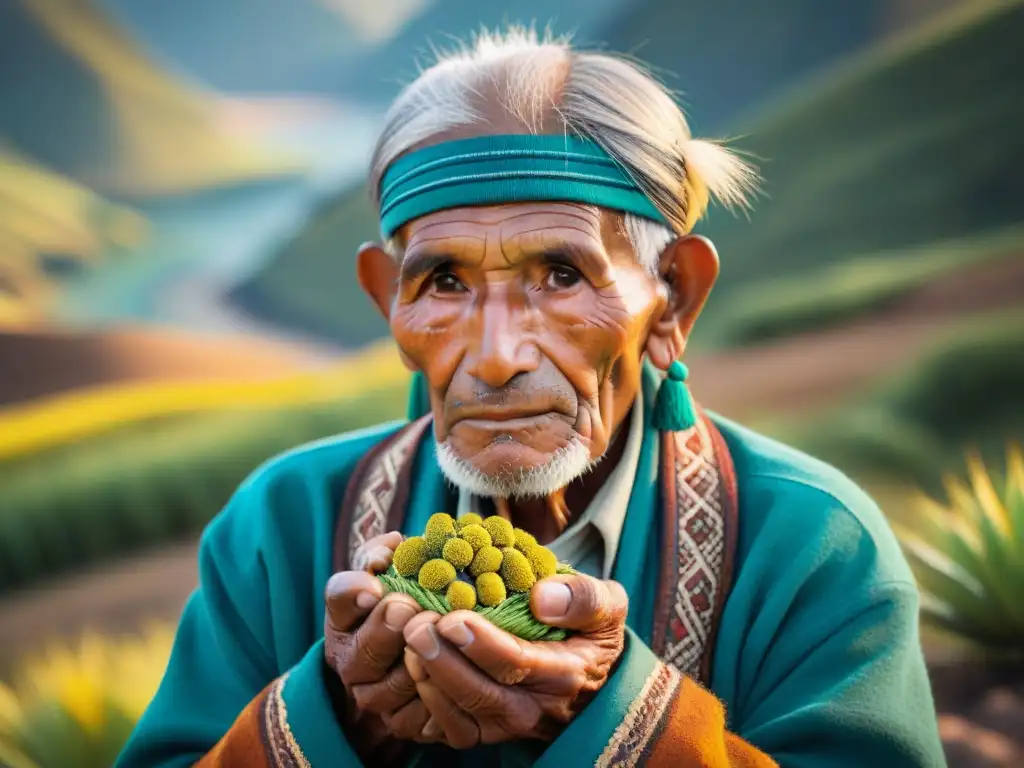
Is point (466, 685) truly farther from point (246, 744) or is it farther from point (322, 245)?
point (322, 245)

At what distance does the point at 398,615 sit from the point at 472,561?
0.16m

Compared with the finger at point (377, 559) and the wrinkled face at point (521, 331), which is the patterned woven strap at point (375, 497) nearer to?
the wrinkled face at point (521, 331)

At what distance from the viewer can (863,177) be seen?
7.41m

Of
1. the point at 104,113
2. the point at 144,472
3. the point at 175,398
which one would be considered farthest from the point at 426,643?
the point at 104,113

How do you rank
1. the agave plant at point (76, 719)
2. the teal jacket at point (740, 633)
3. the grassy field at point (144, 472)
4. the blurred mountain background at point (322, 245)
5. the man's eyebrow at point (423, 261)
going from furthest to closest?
the grassy field at point (144, 472), the blurred mountain background at point (322, 245), the agave plant at point (76, 719), the man's eyebrow at point (423, 261), the teal jacket at point (740, 633)

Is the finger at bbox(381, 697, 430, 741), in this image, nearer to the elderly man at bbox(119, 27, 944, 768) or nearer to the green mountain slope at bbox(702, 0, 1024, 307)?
the elderly man at bbox(119, 27, 944, 768)

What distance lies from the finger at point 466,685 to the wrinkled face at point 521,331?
485 mm

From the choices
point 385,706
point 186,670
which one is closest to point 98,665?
point 186,670

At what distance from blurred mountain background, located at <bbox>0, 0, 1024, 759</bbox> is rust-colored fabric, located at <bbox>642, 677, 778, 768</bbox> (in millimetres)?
4222

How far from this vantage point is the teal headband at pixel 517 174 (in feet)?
7.00

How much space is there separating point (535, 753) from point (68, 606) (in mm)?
5363

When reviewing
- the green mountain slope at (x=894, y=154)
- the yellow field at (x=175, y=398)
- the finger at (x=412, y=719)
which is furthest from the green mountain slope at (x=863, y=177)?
the finger at (x=412, y=719)

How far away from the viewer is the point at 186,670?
2438mm

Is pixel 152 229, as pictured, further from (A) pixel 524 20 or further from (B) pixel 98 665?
(B) pixel 98 665
